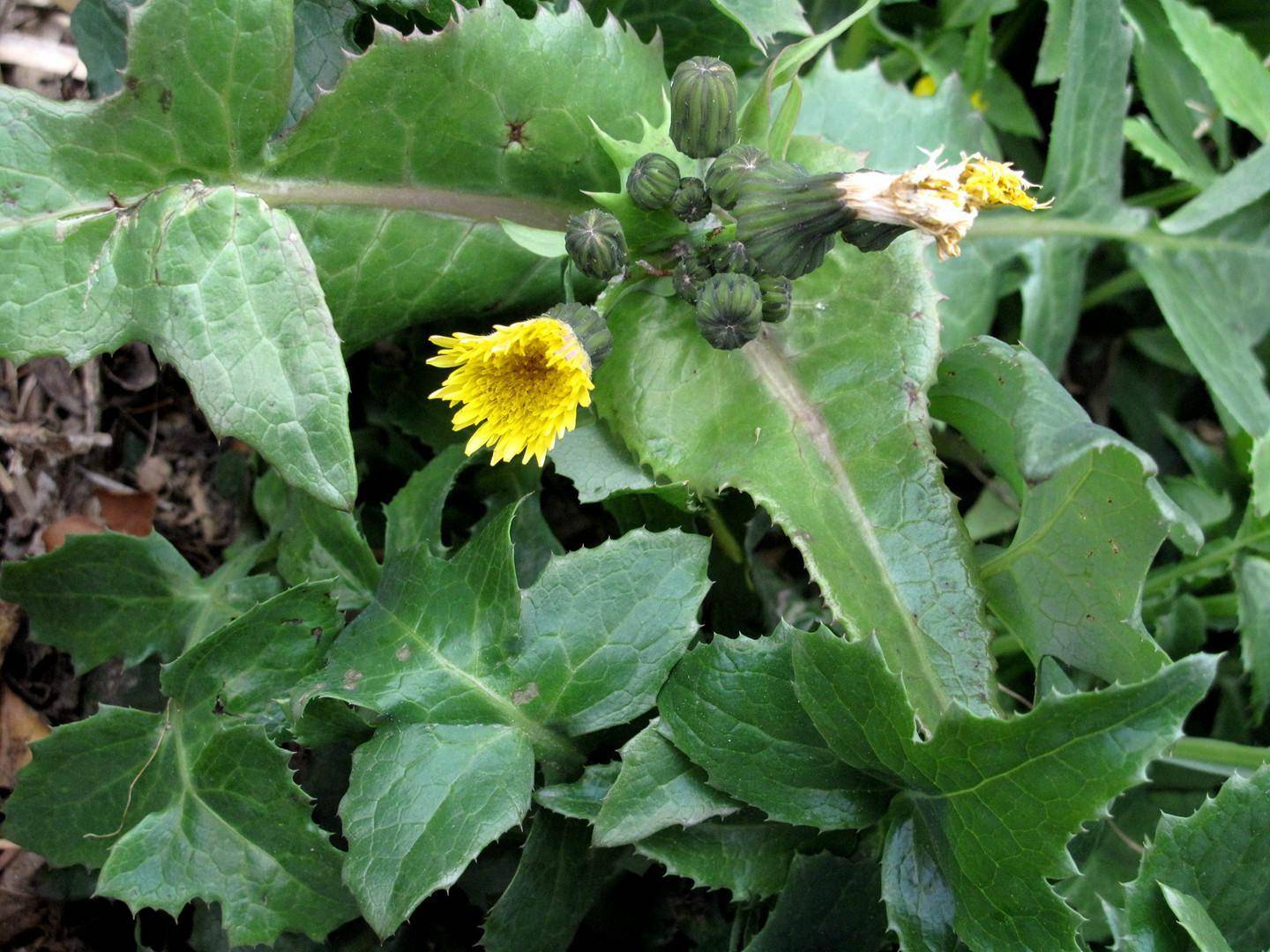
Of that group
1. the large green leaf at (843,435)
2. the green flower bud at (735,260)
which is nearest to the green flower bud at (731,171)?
the green flower bud at (735,260)

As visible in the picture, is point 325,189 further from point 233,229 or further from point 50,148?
point 50,148

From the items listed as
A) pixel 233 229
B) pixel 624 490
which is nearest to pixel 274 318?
pixel 233 229

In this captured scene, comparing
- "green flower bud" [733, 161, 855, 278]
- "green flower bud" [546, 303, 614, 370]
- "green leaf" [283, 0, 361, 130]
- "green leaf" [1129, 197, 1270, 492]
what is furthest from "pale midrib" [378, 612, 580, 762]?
"green leaf" [1129, 197, 1270, 492]

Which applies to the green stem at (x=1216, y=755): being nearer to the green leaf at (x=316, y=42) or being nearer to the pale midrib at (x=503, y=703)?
A: the pale midrib at (x=503, y=703)

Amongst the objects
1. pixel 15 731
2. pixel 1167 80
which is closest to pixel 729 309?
pixel 15 731

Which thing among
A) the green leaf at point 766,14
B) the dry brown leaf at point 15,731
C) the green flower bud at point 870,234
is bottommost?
the dry brown leaf at point 15,731

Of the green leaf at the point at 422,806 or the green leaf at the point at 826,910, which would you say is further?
the green leaf at the point at 826,910

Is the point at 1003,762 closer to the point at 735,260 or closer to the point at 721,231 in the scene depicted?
the point at 735,260
